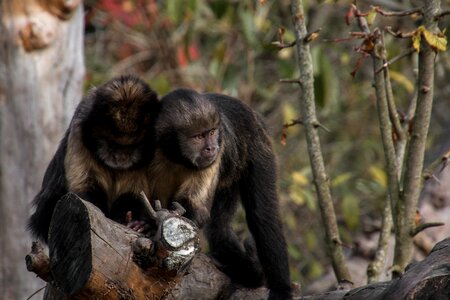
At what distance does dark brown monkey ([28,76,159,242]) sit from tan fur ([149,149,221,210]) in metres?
0.08

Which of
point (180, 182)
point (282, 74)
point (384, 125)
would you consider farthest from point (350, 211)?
point (180, 182)

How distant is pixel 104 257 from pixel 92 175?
1015 mm

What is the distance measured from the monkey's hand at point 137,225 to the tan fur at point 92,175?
337 millimetres

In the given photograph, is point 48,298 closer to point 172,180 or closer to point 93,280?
point 93,280

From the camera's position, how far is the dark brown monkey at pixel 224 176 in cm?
413

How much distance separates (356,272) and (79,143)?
8.43 ft

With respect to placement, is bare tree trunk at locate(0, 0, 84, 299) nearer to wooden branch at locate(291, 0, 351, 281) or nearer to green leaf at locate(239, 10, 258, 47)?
green leaf at locate(239, 10, 258, 47)

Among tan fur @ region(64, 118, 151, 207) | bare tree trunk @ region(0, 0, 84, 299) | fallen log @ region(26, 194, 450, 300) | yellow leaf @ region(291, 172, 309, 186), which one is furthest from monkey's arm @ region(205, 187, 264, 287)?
yellow leaf @ region(291, 172, 309, 186)

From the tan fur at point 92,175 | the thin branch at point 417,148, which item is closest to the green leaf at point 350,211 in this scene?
the thin branch at point 417,148

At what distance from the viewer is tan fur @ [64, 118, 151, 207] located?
3963 mm

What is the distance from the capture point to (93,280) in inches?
117

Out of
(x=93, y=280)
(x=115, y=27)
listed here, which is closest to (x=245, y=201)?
(x=93, y=280)

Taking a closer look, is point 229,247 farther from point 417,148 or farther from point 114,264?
point 114,264

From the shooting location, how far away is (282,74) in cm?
765
